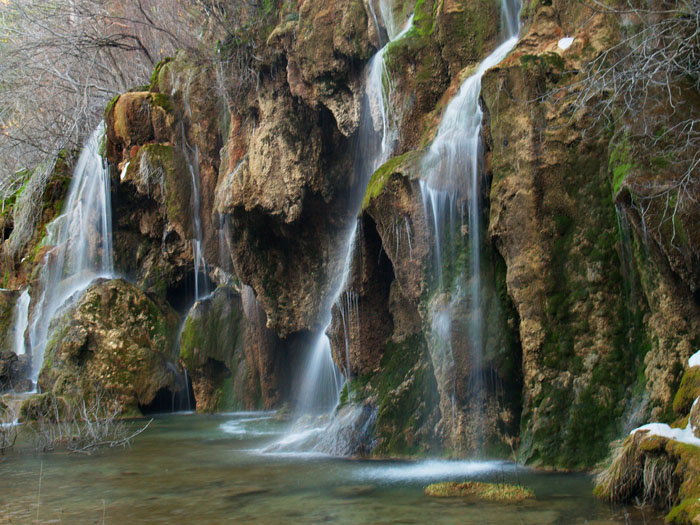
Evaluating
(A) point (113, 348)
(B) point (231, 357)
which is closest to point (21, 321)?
(A) point (113, 348)

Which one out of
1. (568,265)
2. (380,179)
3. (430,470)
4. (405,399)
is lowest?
(430,470)

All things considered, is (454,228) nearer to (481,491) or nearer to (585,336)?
(585,336)

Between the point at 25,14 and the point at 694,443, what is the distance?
80.0ft

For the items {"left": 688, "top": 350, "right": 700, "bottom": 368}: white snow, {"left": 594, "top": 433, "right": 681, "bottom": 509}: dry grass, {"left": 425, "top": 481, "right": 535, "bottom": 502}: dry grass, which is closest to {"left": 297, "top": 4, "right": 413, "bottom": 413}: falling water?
{"left": 425, "top": 481, "right": 535, "bottom": 502}: dry grass

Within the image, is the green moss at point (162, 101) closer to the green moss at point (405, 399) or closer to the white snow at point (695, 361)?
the green moss at point (405, 399)

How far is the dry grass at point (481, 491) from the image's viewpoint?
6852mm

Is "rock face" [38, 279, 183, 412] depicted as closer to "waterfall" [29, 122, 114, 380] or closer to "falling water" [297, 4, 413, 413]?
"waterfall" [29, 122, 114, 380]

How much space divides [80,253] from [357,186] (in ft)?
34.2

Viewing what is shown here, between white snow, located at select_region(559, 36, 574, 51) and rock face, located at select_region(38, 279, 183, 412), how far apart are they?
12.7 metres

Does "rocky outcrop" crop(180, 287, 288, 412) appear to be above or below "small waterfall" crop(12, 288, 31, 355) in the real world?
below

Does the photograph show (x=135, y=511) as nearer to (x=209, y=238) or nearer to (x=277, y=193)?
(x=277, y=193)

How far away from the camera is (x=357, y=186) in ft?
47.7

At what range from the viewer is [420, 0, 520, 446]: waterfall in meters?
9.30

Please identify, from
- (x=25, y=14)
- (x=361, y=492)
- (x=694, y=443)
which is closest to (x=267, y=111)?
(x=361, y=492)
